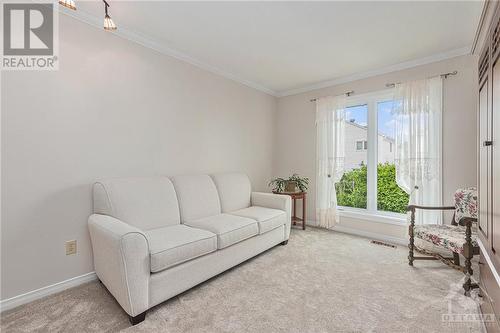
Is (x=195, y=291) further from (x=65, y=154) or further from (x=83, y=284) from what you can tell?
(x=65, y=154)

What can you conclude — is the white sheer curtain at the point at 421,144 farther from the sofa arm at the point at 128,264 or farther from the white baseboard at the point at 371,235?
the sofa arm at the point at 128,264

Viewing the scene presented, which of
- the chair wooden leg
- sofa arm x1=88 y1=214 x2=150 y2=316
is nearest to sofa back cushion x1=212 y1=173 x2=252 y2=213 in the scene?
sofa arm x1=88 y1=214 x2=150 y2=316

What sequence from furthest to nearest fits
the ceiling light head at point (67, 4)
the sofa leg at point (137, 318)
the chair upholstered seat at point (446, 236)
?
the chair upholstered seat at point (446, 236), the sofa leg at point (137, 318), the ceiling light head at point (67, 4)

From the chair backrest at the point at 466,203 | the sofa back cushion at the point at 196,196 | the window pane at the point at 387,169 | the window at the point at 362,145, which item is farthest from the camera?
the window at the point at 362,145

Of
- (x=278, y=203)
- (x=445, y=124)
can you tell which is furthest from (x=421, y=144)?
(x=278, y=203)

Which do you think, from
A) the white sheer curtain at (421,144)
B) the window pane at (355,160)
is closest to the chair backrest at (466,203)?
the white sheer curtain at (421,144)

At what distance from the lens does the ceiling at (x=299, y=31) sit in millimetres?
2086

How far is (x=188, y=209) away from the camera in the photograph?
106 inches

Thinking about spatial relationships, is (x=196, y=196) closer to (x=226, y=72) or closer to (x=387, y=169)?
(x=226, y=72)

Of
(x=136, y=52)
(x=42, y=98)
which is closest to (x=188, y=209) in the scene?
(x=42, y=98)

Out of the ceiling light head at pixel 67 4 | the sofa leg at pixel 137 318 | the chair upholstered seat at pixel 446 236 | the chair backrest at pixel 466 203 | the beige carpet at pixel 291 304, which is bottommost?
the beige carpet at pixel 291 304

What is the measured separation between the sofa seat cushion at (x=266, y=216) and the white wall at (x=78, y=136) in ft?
3.16

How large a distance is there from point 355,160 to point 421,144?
0.97 metres

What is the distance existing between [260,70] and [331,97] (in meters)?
1.29
